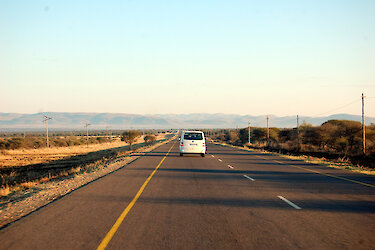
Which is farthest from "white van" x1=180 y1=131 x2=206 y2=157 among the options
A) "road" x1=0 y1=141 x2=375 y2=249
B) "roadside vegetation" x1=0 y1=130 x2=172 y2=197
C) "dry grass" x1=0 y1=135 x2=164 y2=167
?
"dry grass" x1=0 y1=135 x2=164 y2=167

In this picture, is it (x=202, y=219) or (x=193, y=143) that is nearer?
(x=202, y=219)

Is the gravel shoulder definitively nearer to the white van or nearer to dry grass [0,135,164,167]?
the white van

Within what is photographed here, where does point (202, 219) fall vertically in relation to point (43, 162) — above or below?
above

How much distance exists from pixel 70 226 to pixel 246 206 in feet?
14.4

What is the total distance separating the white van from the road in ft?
49.6

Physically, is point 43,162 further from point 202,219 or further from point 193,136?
point 202,219

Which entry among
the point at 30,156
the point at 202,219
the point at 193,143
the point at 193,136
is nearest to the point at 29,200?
the point at 202,219

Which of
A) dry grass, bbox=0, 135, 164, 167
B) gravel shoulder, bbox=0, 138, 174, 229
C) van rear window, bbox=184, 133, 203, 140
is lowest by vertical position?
A: dry grass, bbox=0, 135, 164, 167

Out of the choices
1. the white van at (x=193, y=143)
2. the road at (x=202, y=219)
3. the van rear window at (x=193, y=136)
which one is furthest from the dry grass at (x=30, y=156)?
the road at (x=202, y=219)

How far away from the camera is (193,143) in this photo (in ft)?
93.1

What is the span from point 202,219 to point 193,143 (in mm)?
20513

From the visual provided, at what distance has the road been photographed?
6.18 metres

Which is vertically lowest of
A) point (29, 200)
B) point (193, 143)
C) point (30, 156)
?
point (30, 156)

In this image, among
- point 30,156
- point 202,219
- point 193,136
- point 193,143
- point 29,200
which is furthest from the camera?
point 30,156
